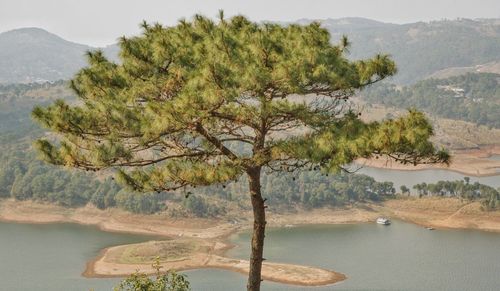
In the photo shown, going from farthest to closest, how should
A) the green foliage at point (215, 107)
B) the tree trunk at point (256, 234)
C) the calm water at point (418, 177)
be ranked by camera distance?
1. the calm water at point (418, 177)
2. the tree trunk at point (256, 234)
3. the green foliage at point (215, 107)

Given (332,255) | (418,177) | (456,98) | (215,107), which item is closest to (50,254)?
(332,255)

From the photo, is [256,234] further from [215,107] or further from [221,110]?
[215,107]

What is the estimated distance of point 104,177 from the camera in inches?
3538

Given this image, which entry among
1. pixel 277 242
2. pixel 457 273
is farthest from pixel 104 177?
pixel 457 273

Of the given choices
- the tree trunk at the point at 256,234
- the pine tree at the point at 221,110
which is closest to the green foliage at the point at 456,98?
the pine tree at the point at 221,110

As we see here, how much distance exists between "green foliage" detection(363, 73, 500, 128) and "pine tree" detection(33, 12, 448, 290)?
14980 centimetres

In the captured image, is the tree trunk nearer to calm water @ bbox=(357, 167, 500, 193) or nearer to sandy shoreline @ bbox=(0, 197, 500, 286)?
sandy shoreline @ bbox=(0, 197, 500, 286)

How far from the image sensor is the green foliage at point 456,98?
160 metres

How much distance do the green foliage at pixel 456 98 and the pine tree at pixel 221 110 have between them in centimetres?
14980

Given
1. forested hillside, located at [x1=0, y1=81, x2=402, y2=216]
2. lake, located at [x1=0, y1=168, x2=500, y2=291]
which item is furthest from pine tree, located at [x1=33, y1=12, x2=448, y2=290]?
forested hillside, located at [x1=0, y1=81, x2=402, y2=216]

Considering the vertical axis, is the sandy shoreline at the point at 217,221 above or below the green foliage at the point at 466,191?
below

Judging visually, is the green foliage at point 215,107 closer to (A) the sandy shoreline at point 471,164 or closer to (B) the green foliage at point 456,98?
(A) the sandy shoreline at point 471,164

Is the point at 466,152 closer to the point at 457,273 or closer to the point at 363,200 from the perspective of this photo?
the point at 363,200

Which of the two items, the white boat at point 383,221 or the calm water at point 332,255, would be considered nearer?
the calm water at point 332,255
